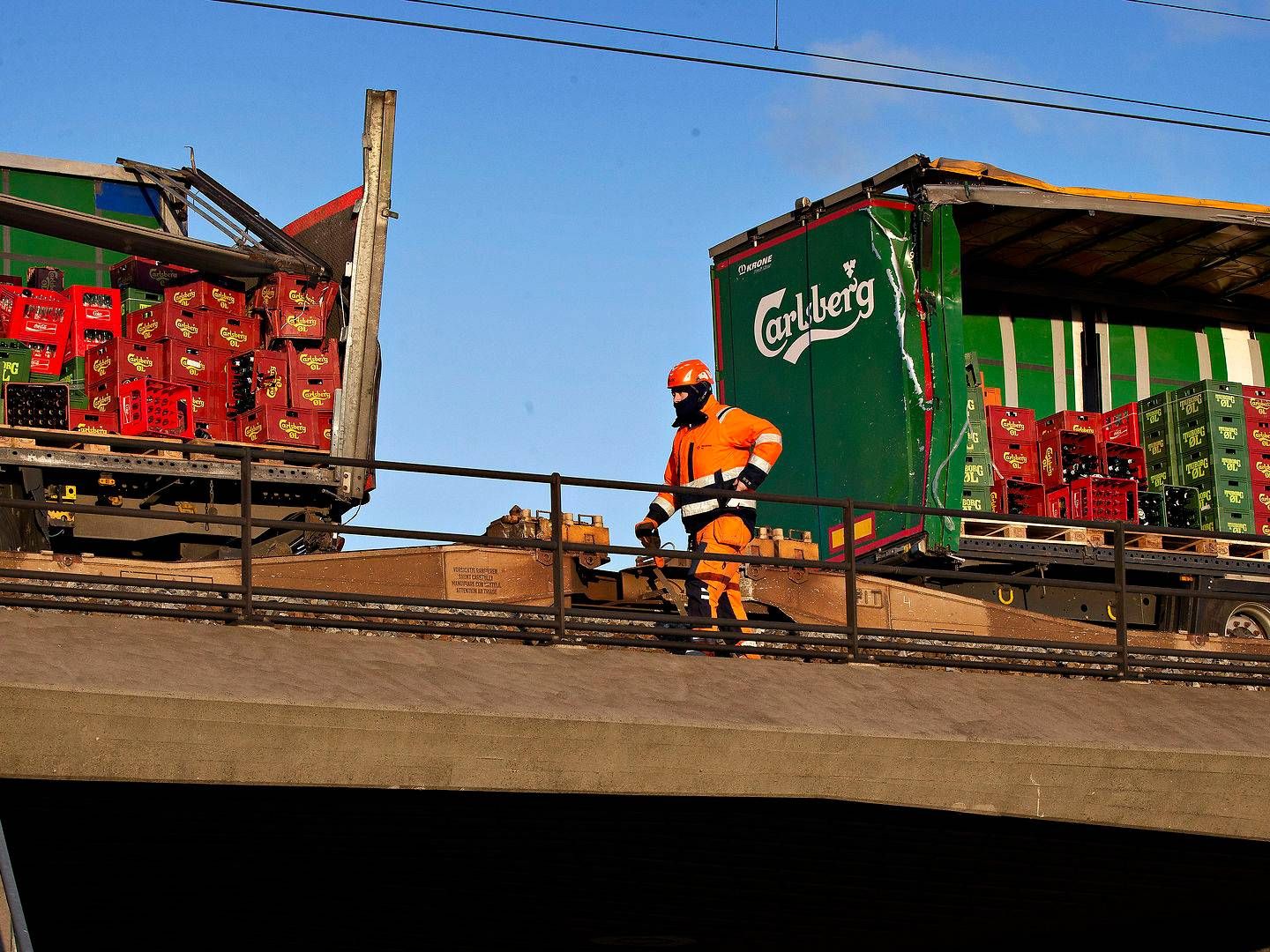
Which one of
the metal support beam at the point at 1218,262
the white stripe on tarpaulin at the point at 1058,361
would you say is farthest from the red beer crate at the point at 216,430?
the metal support beam at the point at 1218,262

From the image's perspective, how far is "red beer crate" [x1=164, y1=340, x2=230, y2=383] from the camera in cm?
1581

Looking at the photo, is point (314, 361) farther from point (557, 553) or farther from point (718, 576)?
point (557, 553)

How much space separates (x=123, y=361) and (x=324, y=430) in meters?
1.72

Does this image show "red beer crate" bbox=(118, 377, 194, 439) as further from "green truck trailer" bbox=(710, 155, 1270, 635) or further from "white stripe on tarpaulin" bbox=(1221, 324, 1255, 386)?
"white stripe on tarpaulin" bbox=(1221, 324, 1255, 386)

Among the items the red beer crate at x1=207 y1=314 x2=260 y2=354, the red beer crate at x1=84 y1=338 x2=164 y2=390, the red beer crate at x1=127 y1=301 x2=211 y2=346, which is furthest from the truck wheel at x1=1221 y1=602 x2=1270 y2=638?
the red beer crate at x1=84 y1=338 x2=164 y2=390

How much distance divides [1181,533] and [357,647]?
967 cm

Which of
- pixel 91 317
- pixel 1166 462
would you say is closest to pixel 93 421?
pixel 91 317

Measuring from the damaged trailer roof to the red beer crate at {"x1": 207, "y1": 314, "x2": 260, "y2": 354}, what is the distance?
4263mm

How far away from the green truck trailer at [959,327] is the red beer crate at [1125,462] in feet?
2.73

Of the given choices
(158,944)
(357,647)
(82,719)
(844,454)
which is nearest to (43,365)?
(158,944)

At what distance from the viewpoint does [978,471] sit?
629 inches

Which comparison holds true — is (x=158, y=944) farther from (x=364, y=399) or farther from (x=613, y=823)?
(x=364, y=399)

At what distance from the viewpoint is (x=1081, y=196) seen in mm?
16609

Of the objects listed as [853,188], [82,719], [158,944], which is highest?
[853,188]
